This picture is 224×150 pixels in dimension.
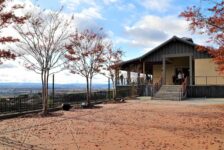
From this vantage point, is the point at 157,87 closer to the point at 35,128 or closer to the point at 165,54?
the point at 165,54

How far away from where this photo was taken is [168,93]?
22984 millimetres

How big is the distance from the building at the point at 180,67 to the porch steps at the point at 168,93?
0.83 ft

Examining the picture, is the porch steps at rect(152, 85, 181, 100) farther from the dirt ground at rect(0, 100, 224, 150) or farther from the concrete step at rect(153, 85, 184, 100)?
the dirt ground at rect(0, 100, 224, 150)

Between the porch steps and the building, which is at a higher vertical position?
the building

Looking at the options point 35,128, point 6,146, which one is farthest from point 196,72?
point 6,146

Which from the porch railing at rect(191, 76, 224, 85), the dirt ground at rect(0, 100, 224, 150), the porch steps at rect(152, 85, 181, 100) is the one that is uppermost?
the porch railing at rect(191, 76, 224, 85)

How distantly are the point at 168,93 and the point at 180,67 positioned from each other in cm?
715

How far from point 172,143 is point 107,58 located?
1540cm

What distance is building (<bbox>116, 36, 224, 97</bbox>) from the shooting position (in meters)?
24.9

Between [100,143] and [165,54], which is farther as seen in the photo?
[165,54]

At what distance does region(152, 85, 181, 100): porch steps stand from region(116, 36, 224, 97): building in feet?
0.83

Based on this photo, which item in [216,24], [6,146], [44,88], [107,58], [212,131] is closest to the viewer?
[6,146]

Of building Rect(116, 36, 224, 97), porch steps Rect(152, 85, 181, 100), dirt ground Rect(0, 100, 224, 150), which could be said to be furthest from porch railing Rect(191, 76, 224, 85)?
dirt ground Rect(0, 100, 224, 150)

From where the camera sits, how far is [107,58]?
71.8ft
